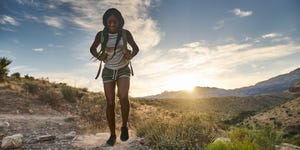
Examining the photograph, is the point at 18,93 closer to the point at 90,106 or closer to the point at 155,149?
the point at 90,106

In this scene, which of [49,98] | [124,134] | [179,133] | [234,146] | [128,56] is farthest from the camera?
[49,98]

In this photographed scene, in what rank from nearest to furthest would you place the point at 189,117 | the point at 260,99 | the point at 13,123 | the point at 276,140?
the point at 276,140
the point at 189,117
the point at 13,123
the point at 260,99

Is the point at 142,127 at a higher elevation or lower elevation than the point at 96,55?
lower

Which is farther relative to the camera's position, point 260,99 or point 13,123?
point 260,99

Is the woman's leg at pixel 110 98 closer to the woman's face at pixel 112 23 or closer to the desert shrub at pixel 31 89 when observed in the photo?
the woman's face at pixel 112 23

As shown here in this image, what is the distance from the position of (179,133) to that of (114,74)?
5.07ft

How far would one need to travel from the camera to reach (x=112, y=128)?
18.7 feet

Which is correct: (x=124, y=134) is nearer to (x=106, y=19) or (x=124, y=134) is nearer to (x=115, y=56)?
(x=115, y=56)

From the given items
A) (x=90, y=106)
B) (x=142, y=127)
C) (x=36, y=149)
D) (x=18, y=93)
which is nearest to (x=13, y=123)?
(x=90, y=106)

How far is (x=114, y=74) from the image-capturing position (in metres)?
5.46

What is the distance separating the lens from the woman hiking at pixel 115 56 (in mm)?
5418

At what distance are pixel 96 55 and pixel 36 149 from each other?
2.01 metres

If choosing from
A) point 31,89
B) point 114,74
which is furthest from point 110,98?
point 31,89

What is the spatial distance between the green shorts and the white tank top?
2.3 inches
